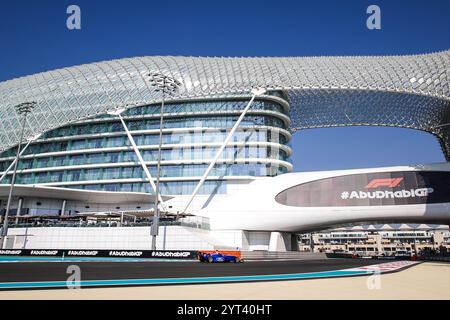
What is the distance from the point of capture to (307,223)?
158ft

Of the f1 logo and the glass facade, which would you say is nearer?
the f1 logo

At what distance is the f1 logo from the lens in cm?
4547

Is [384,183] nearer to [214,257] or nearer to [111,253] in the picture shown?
[214,257]

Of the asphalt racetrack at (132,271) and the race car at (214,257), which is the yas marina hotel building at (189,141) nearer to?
the race car at (214,257)

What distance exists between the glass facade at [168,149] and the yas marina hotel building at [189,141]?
207 mm

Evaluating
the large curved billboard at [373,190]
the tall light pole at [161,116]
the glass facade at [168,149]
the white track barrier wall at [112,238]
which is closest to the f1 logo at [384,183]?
the large curved billboard at [373,190]

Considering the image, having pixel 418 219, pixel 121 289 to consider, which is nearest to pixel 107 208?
pixel 418 219

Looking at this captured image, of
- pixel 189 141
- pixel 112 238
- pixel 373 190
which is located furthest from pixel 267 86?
pixel 112 238

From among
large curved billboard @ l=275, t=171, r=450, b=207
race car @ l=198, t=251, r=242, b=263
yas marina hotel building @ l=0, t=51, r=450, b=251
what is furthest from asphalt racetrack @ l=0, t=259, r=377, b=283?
yas marina hotel building @ l=0, t=51, r=450, b=251

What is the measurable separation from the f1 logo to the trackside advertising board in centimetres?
2536

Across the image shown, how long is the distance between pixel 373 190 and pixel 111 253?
110ft

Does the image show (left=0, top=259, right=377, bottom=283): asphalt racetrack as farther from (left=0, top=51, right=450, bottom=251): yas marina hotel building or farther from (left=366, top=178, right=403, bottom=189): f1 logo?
(left=366, top=178, right=403, bottom=189): f1 logo

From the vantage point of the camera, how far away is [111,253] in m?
37.6

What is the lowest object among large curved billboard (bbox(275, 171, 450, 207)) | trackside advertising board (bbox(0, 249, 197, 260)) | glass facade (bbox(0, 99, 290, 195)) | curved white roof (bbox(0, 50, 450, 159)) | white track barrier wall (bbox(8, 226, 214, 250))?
trackside advertising board (bbox(0, 249, 197, 260))
